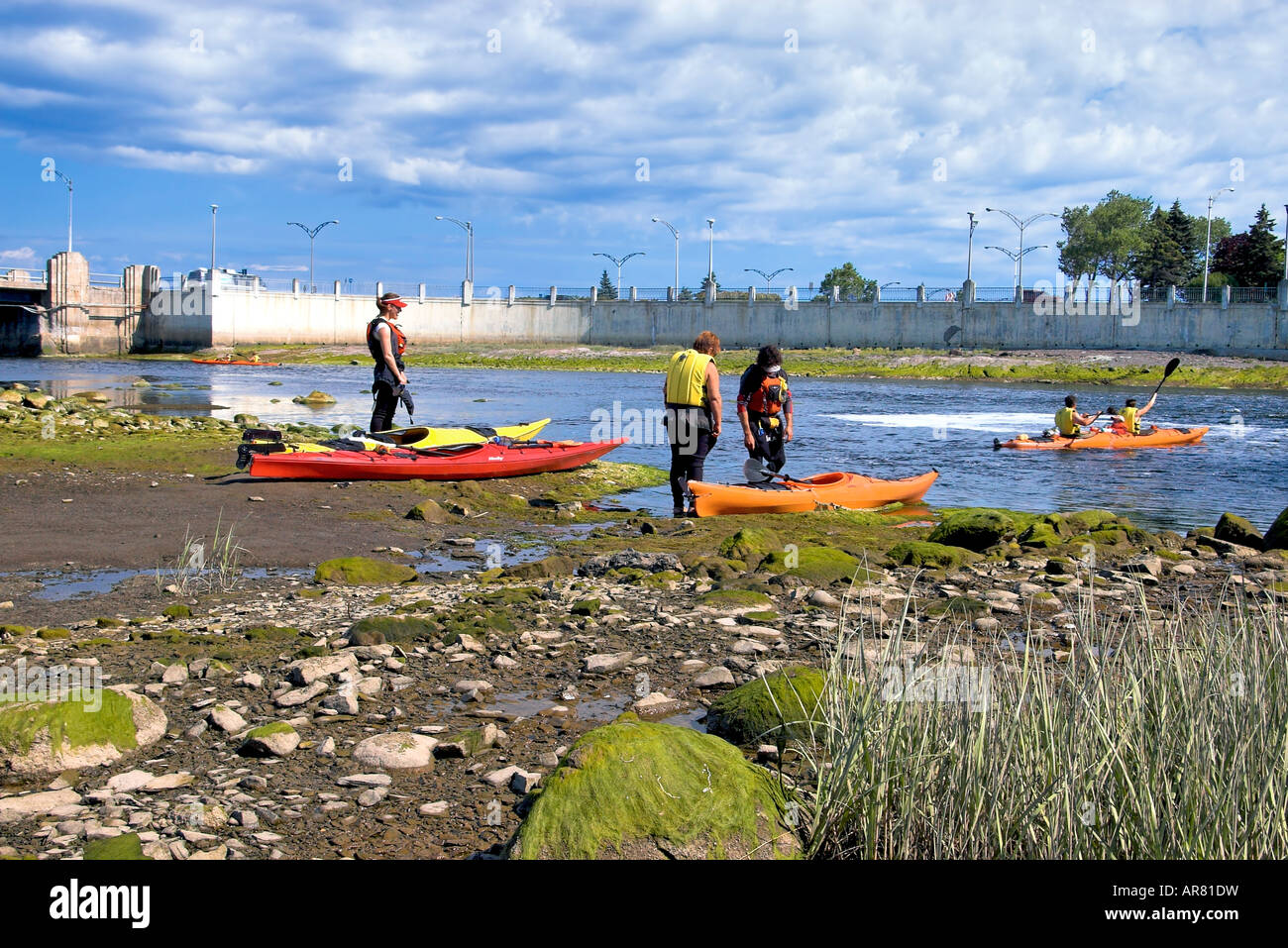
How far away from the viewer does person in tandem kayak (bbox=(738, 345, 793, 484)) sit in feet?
40.5

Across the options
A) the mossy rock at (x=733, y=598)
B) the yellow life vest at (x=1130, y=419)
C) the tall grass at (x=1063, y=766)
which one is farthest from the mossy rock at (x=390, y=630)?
the yellow life vest at (x=1130, y=419)

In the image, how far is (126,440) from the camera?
53.4 ft

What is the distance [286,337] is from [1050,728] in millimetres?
85363

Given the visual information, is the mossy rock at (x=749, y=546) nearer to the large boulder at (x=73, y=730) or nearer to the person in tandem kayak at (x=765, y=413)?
the person in tandem kayak at (x=765, y=413)

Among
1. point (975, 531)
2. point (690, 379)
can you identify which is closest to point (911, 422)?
point (690, 379)

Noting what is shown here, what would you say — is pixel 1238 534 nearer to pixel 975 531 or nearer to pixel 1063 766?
pixel 975 531

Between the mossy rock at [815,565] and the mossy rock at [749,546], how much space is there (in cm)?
34

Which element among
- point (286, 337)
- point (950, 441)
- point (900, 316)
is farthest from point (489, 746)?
point (286, 337)

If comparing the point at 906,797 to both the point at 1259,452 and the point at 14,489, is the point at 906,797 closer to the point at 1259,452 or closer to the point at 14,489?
the point at 14,489

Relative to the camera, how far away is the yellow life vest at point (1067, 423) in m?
21.8

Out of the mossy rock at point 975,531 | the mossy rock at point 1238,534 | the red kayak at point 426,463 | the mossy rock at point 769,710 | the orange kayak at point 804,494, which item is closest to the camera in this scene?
the mossy rock at point 769,710

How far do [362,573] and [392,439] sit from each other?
5963 millimetres

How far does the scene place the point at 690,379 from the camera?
11.9 meters

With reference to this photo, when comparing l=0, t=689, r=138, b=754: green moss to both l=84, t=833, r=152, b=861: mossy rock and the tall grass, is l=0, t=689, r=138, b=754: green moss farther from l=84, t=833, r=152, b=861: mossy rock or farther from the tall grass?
the tall grass
